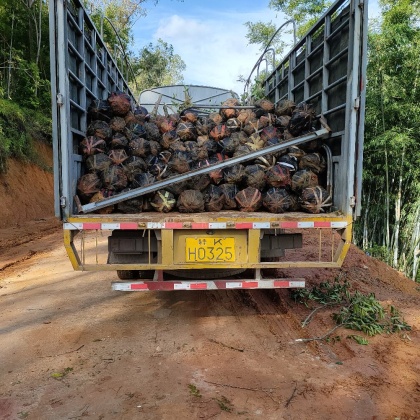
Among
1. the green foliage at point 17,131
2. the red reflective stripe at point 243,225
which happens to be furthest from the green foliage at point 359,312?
the green foliage at point 17,131

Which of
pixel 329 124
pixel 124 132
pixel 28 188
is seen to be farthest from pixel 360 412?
pixel 28 188

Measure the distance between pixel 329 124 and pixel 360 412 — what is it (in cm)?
264

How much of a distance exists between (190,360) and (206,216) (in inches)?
45.2

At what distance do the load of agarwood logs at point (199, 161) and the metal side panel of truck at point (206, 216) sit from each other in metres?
0.13

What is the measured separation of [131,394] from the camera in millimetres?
A: 2494

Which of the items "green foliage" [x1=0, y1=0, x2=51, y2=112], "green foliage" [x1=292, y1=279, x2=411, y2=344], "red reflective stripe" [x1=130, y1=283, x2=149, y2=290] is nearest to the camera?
"red reflective stripe" [x1=130, y1=283, x2=149, y2=290]

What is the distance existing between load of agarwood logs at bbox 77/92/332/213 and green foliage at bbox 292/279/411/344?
1087 millimetres

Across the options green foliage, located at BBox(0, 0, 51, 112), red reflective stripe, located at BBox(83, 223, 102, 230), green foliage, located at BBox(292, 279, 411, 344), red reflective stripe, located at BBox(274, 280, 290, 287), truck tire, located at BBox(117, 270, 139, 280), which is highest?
green foliage, located at BBox(0, 0, 51, 112)

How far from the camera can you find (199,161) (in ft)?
13.0

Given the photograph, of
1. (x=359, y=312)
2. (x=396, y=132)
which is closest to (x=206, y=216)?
(x=359, y=312)

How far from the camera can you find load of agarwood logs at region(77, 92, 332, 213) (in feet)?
11.6

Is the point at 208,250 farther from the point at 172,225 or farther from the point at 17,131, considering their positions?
the point at 17,131

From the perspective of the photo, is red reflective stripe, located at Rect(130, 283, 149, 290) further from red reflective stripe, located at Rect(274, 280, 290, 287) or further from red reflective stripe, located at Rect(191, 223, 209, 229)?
red reflective stripe, located at Rect(274, 280, 290, 287)

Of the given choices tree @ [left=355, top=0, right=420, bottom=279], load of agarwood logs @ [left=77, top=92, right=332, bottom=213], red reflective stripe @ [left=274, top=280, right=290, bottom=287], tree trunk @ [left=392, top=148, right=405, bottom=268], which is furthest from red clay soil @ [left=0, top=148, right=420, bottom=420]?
tree @ [left=355, top=0, right=420, bottom=279]
